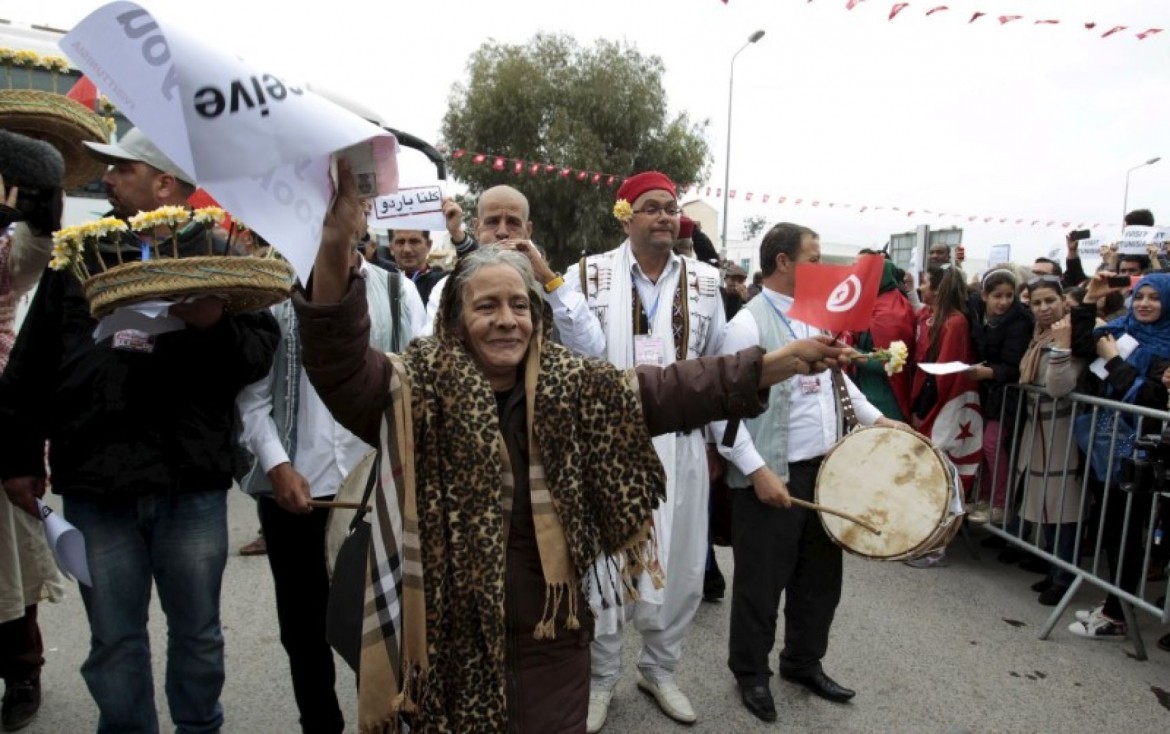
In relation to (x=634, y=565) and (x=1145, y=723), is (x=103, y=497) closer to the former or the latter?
(x=634, y=565)

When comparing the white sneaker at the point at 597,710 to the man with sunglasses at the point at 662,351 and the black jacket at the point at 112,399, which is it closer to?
the man with sunglasses at the point at 662,351

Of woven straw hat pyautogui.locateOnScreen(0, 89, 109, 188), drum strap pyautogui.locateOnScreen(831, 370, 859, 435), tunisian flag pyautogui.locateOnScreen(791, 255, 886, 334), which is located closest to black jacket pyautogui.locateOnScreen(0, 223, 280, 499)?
woven straw hat pyautogui.locateOnScreen(0, 89, 109, 188)

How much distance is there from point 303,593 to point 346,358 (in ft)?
5.25

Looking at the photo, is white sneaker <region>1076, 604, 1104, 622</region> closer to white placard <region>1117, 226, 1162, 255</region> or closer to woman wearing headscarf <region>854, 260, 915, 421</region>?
woman wearing headscarf <region>854, 260, 915, 421</region>

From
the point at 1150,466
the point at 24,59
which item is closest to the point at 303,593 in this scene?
the point at 24,59

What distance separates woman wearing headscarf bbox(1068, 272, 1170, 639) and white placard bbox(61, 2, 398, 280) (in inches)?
190

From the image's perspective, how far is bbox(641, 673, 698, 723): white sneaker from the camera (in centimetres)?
362

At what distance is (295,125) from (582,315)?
6.72 ft

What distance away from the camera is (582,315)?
3359 millimetres

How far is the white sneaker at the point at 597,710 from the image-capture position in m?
3.54

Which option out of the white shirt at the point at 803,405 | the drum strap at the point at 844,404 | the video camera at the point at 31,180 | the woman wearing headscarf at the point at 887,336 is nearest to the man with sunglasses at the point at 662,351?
the white shirt at the point at 803,405

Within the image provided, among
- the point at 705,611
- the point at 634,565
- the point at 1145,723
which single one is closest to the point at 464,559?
the point at 634,565

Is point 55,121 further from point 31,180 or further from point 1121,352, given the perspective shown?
point 1121,352

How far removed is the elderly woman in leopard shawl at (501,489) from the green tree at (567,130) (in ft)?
78.2
